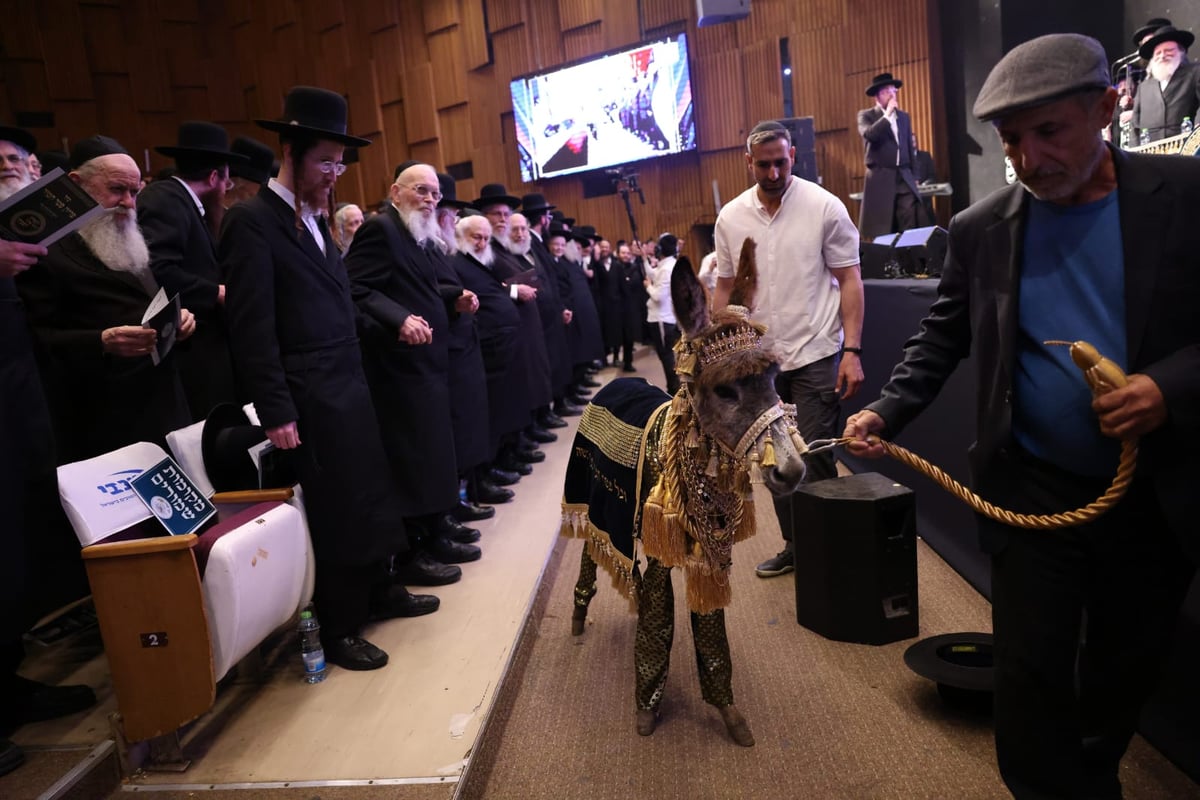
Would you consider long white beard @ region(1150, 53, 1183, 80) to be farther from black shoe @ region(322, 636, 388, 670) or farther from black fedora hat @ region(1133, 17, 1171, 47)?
black shoe @ region(322, 636, 388, 670)

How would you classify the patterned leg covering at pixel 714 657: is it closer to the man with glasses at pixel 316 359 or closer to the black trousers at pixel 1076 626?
the black trousers at pixel 1076 626

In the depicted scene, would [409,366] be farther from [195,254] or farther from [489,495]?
[489,495]

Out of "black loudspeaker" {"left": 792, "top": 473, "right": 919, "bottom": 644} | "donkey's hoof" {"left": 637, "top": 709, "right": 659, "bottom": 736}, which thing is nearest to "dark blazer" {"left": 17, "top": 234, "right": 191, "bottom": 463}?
"donkey's hoof" {"left": 637, "top": 709, "right": 659, "bottom": 736}

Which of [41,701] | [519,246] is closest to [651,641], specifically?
[41,701]

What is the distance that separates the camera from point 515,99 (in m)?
13.0

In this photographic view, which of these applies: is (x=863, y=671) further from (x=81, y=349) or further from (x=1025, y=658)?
(x=81, y=349)

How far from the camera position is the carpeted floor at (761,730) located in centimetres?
196

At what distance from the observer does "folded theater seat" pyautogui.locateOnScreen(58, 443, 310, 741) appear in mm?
2012

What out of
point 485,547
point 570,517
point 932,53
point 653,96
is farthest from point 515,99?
point 570,517

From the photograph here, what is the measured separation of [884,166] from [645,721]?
258 inches

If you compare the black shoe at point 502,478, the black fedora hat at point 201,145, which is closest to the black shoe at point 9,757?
the black fedora hat at point 201,145

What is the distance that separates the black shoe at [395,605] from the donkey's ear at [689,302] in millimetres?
1740

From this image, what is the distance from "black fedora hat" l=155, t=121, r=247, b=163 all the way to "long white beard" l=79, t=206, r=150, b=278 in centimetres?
56

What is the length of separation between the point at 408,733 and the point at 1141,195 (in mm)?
2171
